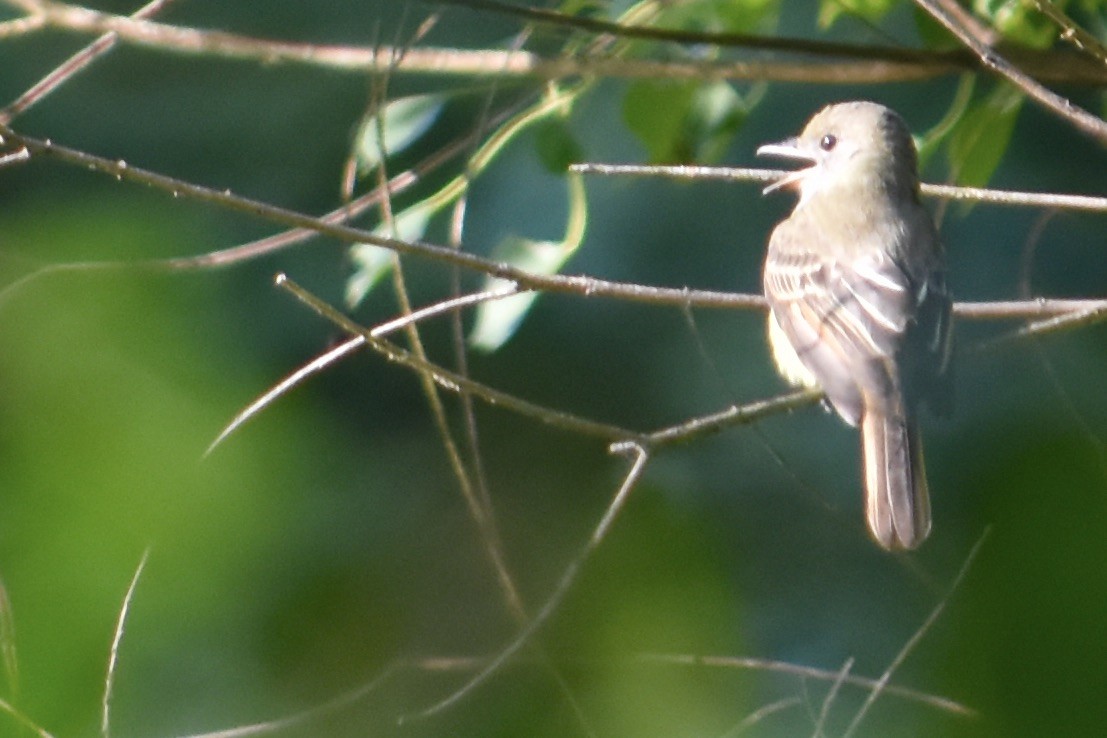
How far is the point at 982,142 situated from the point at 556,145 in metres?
0.69

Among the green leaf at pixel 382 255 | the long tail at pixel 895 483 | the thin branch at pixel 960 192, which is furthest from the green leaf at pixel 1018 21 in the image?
the green leaf at pixel 382 255

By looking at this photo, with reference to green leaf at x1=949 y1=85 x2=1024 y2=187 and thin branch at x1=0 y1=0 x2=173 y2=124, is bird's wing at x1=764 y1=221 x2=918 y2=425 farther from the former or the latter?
thin branch at x1=0 y1=0 x2=173 y2=124

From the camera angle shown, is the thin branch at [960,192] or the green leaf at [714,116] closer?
the thin branch at [960,192]

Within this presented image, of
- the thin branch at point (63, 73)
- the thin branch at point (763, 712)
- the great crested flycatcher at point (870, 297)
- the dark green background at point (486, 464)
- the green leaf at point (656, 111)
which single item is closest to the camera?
the thin branch at point (63, 73)

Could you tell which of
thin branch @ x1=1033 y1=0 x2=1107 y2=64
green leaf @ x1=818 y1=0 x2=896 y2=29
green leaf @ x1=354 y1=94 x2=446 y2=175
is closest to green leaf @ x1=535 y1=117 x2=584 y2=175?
green leaf @ x1=354 y1=94 x2=446 y2=175

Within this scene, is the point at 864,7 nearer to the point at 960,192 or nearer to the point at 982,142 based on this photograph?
the point at 982,142

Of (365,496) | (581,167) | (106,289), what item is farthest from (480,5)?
(365,496)

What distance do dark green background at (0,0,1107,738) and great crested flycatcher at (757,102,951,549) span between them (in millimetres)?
178

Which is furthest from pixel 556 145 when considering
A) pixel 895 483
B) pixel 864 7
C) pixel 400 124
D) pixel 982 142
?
pixel 895 483

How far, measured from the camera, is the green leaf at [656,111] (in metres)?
2.84

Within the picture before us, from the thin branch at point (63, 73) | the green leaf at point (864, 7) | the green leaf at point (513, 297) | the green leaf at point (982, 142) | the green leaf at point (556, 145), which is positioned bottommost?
the green leaf at point (513, 297)

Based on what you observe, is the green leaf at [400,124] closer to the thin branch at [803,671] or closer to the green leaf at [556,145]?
the green leaf at [556,145]

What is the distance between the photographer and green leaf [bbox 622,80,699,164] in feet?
9.32

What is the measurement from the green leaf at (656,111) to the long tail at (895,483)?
62 cm
